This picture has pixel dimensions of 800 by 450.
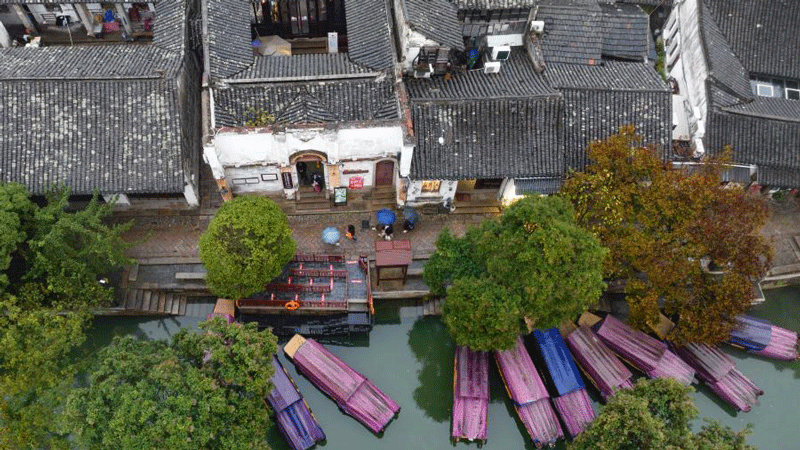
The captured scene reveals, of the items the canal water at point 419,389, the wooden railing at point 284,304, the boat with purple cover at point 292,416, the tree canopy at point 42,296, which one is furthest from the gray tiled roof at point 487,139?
the tree canopy at point 42,296

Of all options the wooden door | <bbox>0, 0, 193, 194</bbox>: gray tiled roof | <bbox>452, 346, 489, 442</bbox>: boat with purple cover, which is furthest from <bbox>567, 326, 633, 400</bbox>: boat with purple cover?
<bbox>0, 0, 193, 194</bbox>: gray tiled roof

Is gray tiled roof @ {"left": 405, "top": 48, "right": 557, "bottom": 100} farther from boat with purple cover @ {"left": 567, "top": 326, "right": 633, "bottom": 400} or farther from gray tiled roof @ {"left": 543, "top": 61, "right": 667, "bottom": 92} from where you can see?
boat with purple cover @ {"left": 567, "top": 326, "right": 633, "bottom": 400}

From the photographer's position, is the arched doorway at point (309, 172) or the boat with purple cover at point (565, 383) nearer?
the boat with purple cover at point (565, 383)

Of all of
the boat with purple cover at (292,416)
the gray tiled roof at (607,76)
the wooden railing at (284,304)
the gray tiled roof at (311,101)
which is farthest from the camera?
the gray tiled roof at (607,76)

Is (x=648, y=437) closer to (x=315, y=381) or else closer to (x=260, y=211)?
(x=315, y=381)

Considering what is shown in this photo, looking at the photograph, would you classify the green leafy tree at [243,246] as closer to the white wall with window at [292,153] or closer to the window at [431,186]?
the white wall with window at [292,153]

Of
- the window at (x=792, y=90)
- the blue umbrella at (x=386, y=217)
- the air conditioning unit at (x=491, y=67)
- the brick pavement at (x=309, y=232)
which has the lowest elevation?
the brick pavement at (x=309, y=232)
